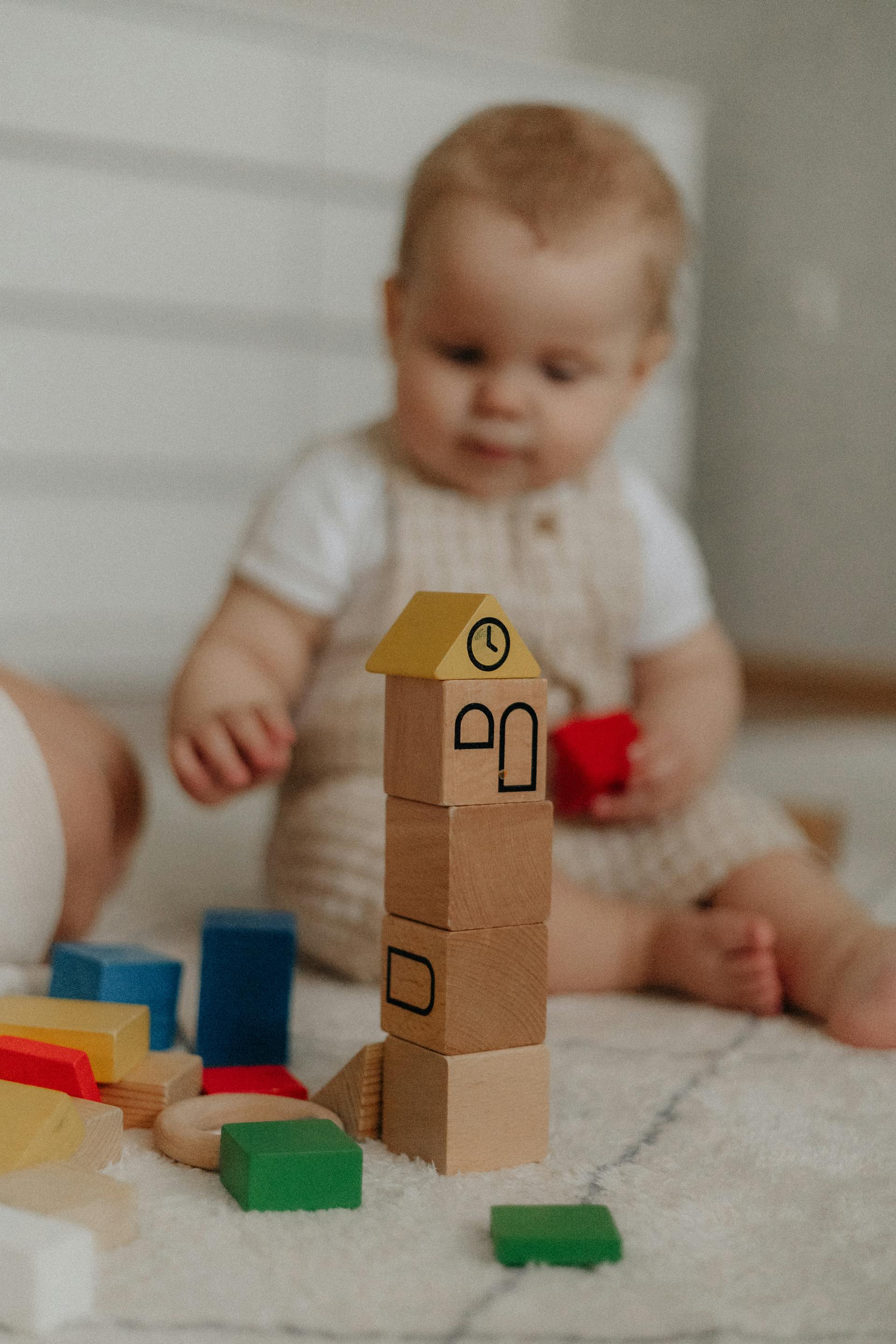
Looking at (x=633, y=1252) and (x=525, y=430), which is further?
(x=525, y=430)

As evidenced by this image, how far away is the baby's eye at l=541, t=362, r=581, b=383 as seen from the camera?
0.94m

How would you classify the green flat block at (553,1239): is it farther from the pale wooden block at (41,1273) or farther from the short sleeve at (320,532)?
the short sleeve at (320,532)

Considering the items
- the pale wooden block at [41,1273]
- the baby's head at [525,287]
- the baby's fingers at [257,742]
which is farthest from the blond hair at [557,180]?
the pale wooden block at [41,1273]

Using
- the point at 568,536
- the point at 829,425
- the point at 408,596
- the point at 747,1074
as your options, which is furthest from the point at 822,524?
the point at 747,1074

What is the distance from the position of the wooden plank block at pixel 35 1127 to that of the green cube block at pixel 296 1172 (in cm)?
6

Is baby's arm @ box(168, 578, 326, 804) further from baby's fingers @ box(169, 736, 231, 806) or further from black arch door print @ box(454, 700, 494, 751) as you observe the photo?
black arch door print @ box(454, 700, 494, 751)

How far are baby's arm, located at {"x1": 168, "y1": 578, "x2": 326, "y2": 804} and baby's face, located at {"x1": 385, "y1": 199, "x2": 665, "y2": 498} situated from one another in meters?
0.16

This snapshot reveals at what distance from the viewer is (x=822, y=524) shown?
61.9 inches

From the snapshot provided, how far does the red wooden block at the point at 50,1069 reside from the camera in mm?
554

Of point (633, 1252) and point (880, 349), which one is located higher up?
point (880, 349)

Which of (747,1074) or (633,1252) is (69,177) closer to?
(747,1074)

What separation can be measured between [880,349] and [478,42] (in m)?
0.71

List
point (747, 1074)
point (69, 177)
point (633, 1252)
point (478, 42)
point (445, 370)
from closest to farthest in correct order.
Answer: point (633, 1252), point (747, 1074), point (445, 370), point (69, 177), point (478, 42)

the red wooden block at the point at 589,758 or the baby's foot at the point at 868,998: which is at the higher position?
the red wooden block at the point at 589,758
